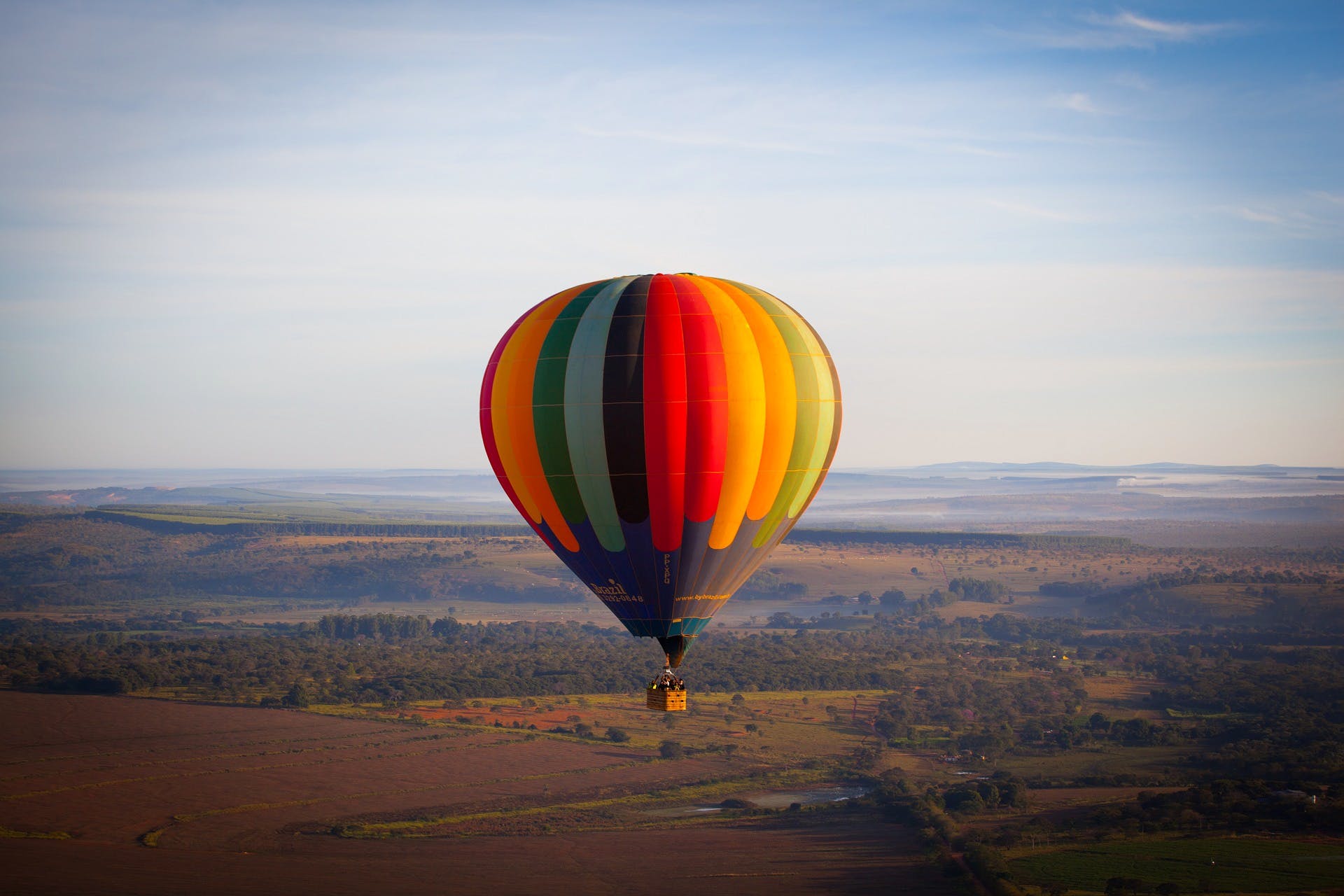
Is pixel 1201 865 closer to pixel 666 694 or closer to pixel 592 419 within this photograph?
pixel 666 694

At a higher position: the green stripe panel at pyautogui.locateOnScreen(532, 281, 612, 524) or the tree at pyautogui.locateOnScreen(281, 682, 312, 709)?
the green stripe panel at pyautogui.locateOnScreen(532, 281, 612, 524)

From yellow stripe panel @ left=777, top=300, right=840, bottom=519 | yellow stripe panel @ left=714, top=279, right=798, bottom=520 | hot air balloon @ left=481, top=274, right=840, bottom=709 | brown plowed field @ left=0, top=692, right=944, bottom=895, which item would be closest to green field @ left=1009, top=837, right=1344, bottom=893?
brown plowed field @ left=0, top=692, right=944, bottom=895

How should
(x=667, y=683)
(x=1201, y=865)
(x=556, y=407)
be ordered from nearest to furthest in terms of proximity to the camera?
(x=667, y=683) < (x=556, y=407) < (x=1201, y=865)

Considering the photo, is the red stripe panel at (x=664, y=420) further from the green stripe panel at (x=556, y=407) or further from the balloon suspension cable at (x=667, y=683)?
the balloon suspension cable at (x=667, y=683)

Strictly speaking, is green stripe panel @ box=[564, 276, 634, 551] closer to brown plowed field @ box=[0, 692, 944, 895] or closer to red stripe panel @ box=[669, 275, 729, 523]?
red stripe panel @ box=[669, 275, 729, 523]

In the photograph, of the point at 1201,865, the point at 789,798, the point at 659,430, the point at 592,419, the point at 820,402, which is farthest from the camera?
the point at 789,798

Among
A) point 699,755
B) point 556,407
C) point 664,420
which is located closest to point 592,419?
point 556,407

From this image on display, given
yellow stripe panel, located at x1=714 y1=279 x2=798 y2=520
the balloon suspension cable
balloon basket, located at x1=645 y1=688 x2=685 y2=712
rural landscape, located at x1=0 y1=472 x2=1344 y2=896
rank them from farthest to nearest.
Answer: rural landscape, located at x1=0 y1=472 x2=1344 y2=896 < yellow stripe panel, located at x1=714 y1=279 x2=798 y2=520 < the balloon suspension cable < balloon basket, located at x1=645 y1=688 x2=685 y2=712
